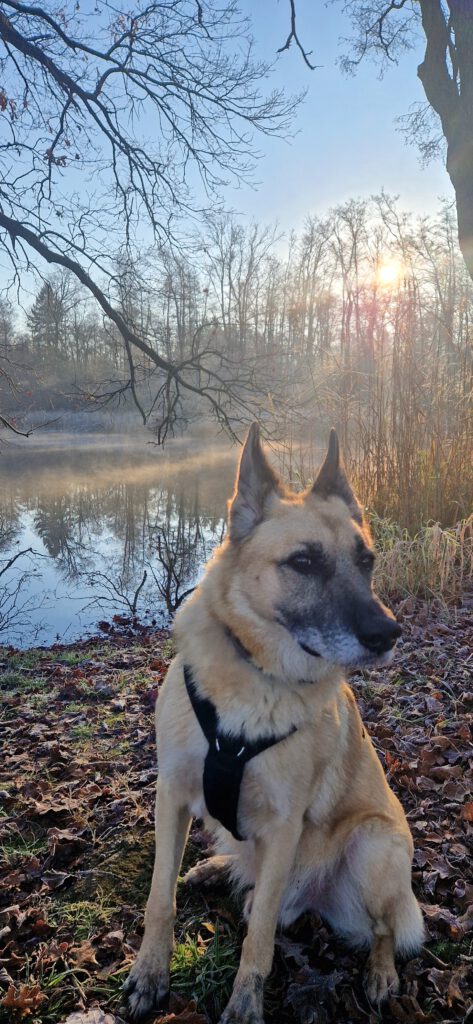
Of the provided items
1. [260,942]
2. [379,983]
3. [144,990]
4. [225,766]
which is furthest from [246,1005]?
[225,766]

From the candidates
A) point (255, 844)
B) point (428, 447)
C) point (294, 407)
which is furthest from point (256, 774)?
point (294, 407)

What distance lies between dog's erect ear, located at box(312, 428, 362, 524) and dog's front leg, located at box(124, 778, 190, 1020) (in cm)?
150

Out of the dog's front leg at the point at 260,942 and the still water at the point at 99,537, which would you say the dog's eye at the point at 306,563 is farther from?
the still water at the point at 99,537

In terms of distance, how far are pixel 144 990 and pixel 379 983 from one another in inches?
35.9

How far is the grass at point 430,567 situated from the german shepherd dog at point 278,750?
4400mm

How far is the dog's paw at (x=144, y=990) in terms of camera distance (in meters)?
2.17

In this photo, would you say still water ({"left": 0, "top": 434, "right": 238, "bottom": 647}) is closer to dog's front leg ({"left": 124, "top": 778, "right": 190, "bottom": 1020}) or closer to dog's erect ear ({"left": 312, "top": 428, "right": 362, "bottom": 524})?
dog's front leg ({"left": 124, "top": 778, "right": 190, "bottom": 1020})

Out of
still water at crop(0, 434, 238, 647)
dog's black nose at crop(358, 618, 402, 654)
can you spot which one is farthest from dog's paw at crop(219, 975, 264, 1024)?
still water at crop(0, 434, 238, 647)

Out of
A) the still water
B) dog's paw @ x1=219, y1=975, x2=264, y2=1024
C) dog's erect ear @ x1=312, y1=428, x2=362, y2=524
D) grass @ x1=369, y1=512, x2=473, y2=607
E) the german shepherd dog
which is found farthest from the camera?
the still water

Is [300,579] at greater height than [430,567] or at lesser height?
greater

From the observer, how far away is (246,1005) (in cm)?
211

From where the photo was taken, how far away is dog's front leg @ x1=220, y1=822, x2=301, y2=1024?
2.11 metres

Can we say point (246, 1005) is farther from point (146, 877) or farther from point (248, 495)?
point (248, 495)

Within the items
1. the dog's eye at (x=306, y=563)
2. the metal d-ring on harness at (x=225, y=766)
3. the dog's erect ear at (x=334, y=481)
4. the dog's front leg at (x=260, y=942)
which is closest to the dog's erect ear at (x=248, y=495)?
the dog's eye at (x=306, y=563)
